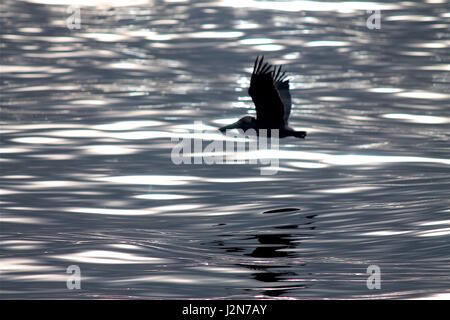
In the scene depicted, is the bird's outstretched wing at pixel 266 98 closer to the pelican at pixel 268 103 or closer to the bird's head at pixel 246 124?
the pelican at pixel 268 103

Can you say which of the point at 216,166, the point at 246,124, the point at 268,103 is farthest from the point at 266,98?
the point at 216,166

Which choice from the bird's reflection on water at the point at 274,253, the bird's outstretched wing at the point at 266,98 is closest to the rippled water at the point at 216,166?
the bird's reflection on water at the point at 274,253

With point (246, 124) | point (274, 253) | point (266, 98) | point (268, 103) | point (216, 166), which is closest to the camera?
point (274, 253)

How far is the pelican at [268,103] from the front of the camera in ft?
44.4

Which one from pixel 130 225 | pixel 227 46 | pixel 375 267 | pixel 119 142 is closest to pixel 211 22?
pixel 227 46

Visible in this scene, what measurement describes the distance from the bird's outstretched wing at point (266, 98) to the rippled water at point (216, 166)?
0.91 m

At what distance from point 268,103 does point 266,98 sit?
12 centimetres

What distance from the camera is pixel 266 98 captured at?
1385cm

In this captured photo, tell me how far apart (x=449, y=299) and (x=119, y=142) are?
315 inches

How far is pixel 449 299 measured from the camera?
9961 mm

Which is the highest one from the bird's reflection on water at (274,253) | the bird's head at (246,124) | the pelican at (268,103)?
the pelican at (268,103)

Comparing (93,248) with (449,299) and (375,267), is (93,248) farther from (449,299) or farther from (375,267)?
(449,299)

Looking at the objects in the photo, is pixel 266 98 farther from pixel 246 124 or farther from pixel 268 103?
pixel 246 124

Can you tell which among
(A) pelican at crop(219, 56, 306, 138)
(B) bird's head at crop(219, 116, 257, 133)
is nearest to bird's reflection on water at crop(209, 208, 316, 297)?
(A) pelican at crop(219, 56, 306, 138)
